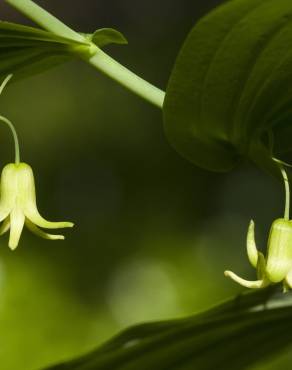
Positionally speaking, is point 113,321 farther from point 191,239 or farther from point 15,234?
point 15,234

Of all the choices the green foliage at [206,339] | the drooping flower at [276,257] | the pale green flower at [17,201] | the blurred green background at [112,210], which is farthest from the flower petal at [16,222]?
the blurred green background at [112,210]

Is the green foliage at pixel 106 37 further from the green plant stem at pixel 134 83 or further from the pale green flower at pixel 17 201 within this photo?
the pale green flower at pixel 17 201

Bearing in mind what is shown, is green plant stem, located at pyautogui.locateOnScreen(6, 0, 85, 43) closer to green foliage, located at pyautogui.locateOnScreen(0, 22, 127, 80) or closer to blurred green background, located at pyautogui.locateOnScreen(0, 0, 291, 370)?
green foliage, located at pyautogui.locateOnScreen(0, 22, 127, 80)

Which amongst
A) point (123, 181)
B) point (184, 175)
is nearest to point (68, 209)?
point (123, 181)

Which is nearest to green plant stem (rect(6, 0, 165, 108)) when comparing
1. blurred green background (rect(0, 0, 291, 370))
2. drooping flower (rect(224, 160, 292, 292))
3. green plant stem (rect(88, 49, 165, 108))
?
green plant stem (rect(88, 49, 165, 108))

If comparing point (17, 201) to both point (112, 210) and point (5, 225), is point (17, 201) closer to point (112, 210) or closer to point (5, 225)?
point (5, 225)

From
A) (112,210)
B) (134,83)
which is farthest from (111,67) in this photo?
(112,210)

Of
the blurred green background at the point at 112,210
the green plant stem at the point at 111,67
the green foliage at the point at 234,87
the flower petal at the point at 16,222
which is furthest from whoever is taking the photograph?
the blurred green background at the point at 112,210
